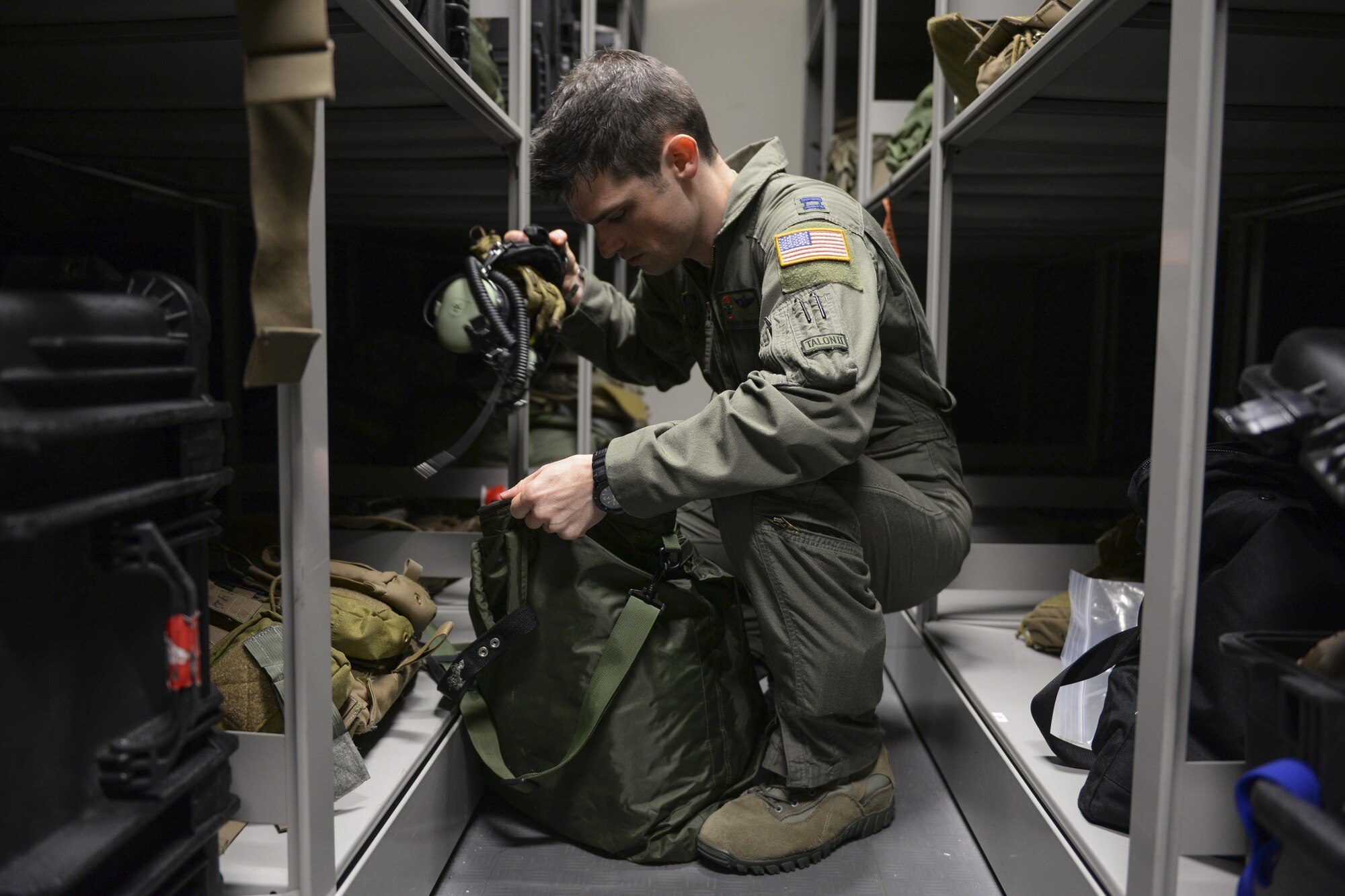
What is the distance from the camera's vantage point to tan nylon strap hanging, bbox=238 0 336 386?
2.22ft

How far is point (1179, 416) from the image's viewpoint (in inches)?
31.9

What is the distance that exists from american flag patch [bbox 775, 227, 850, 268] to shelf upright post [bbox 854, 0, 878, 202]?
1.39 m

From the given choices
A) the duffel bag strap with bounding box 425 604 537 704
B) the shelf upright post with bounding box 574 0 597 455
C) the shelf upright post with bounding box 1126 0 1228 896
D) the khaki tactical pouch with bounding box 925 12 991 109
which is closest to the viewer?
the shelf upright post with bounding box 1126 0 1228 896

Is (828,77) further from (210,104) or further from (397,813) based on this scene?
(397,813)

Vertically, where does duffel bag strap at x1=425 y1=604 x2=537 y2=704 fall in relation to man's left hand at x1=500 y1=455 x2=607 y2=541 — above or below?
below

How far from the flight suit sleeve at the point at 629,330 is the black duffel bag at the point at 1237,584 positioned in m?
0.95

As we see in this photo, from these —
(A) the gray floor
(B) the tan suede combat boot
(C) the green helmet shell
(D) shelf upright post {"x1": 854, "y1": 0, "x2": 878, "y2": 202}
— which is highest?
(D) shelf upright post {"x1": 854, "y1": 0, "x2": 878, "y2": 202}

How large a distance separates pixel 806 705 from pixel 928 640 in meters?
0.60

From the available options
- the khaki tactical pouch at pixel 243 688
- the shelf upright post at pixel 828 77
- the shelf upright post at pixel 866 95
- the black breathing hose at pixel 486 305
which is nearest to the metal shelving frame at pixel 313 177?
the khaki tactical pouch at pixel 243 688

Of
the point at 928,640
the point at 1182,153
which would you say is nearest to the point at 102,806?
the point at 1182,153

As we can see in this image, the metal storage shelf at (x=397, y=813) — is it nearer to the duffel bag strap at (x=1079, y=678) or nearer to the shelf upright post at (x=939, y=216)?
the duffel bag strap at (x=1079, y=678)

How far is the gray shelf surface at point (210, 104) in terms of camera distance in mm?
1056

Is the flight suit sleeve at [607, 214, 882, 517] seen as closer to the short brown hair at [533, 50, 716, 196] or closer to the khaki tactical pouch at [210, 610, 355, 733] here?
the short brown hair at [533, 50, 716, 196]

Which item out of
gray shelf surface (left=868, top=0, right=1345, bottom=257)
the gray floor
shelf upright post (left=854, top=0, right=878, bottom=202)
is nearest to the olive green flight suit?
the gray floor
